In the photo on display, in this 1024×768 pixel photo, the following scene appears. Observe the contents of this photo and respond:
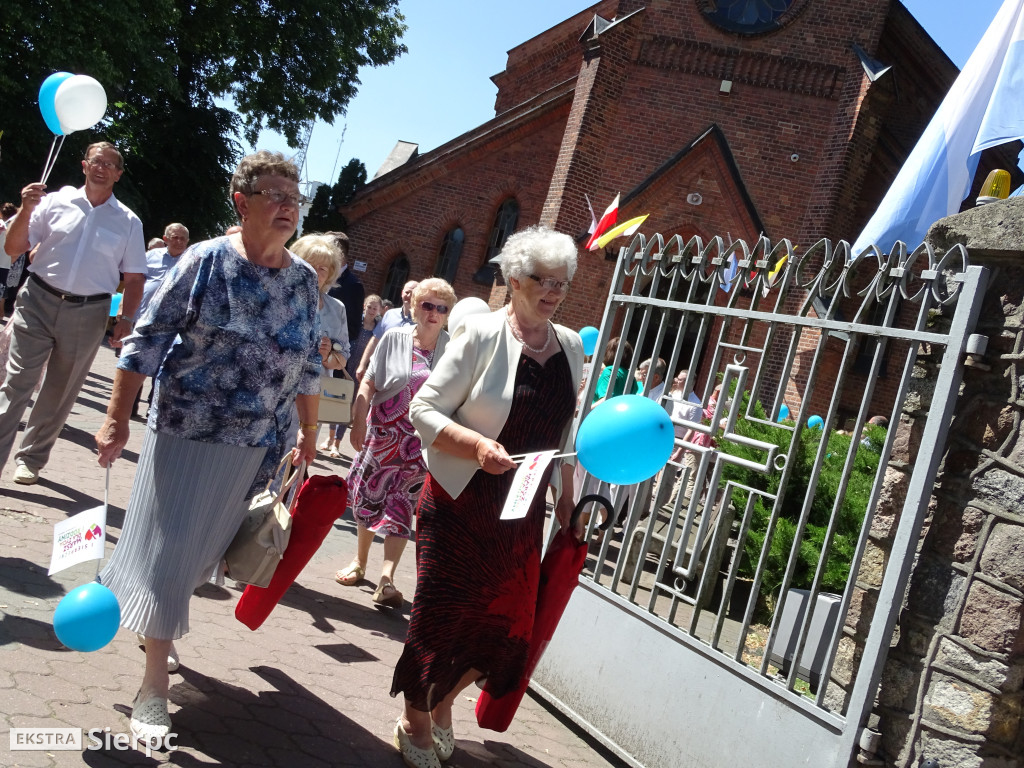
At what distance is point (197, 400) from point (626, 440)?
1539 millimetres

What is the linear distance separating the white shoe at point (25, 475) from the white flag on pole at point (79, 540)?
3179 mm

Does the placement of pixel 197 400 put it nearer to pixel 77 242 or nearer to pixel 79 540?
pixel 79 540

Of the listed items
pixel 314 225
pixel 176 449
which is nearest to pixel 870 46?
pixel 314 225

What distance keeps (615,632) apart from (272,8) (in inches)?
1032

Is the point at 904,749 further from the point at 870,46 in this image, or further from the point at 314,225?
the point at 314,225

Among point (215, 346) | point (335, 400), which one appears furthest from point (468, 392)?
point (335, 400)

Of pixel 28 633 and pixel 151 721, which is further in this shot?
pixel 28 633

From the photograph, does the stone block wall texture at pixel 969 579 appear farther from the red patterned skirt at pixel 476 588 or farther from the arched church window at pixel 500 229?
the arched church window at pixel 500 229

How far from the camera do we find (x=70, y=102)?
646 centimetres

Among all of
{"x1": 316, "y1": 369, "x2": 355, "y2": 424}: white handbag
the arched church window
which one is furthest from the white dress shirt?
the arched church window

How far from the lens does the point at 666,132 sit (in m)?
20.2

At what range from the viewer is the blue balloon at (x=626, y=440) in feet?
11.3

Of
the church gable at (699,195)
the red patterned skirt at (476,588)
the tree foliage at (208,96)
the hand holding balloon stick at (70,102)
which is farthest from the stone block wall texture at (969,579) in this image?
the tree foliage at (208,96)

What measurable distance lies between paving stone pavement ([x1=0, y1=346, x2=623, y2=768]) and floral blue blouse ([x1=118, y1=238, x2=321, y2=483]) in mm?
1042
